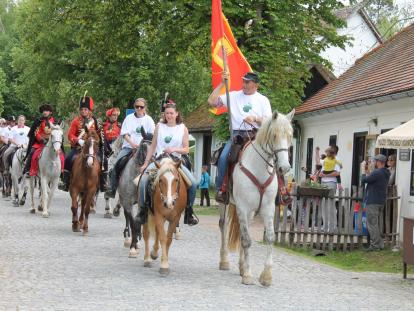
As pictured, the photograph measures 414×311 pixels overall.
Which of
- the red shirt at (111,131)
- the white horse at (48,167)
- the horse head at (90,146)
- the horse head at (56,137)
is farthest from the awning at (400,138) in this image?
the red shirt at (111,131)

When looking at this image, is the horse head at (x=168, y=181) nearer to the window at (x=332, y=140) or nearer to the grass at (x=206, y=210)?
the grass at (x=206, y=210)

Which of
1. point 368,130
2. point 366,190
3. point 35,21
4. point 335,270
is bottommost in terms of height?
point 335,270

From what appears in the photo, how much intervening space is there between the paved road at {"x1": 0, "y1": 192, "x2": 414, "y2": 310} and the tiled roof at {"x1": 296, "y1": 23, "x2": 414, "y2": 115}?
25.5 feet

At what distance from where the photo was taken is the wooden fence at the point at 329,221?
18156mm

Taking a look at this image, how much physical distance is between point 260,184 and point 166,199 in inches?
51.1

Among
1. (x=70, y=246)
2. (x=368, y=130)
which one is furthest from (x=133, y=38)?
(x=70, y=246)

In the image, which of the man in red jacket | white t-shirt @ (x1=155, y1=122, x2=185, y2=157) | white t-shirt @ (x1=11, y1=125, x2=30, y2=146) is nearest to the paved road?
white t-shirt @ (x1=155, y1=122, x2=185, y2=157)

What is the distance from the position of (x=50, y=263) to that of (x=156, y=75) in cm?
3015

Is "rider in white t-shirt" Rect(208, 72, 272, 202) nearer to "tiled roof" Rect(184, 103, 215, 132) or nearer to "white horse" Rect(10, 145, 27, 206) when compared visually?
"white horse" Rect(10, 145, 27, 206)

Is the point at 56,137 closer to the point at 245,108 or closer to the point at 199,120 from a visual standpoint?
the point at 245,108

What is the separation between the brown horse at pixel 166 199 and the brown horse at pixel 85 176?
213 inches

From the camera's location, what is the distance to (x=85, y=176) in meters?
17.7

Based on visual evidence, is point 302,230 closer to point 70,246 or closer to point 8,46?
point 70,246

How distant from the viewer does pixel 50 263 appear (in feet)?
41.3
